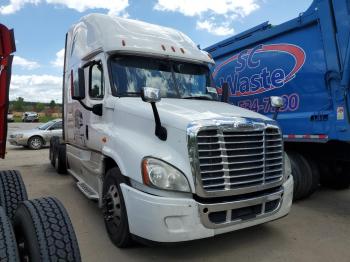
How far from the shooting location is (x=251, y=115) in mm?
4309

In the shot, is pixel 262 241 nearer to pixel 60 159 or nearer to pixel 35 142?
pixel 60 159

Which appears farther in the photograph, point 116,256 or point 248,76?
point 248,76

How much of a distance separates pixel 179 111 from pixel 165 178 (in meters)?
Result: 0.86

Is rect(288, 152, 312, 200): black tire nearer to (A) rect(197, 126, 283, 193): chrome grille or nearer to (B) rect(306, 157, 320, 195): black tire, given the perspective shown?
(B) rect(306, 157, 320, 195): black tire

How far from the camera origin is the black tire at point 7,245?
1901 millimetres

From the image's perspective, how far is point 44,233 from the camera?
223 centimetres

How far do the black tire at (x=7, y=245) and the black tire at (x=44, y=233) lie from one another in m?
0.19

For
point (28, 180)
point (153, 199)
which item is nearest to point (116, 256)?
point (153, 199)

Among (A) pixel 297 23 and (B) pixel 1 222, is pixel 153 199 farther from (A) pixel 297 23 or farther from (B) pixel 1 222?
(A) pixel 297 23

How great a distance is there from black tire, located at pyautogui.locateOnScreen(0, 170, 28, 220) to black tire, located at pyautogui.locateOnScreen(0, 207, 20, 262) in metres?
1.09

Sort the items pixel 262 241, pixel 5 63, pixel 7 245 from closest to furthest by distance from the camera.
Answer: pixel 7 245 < pixel 5 63 < pixel 262 241

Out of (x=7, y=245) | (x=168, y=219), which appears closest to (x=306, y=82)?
(x=168, y=219)

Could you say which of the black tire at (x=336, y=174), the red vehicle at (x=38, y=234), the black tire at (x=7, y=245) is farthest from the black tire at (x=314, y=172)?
the black tire at (x=7, y=245)

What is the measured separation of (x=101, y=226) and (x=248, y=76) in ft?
13.2
